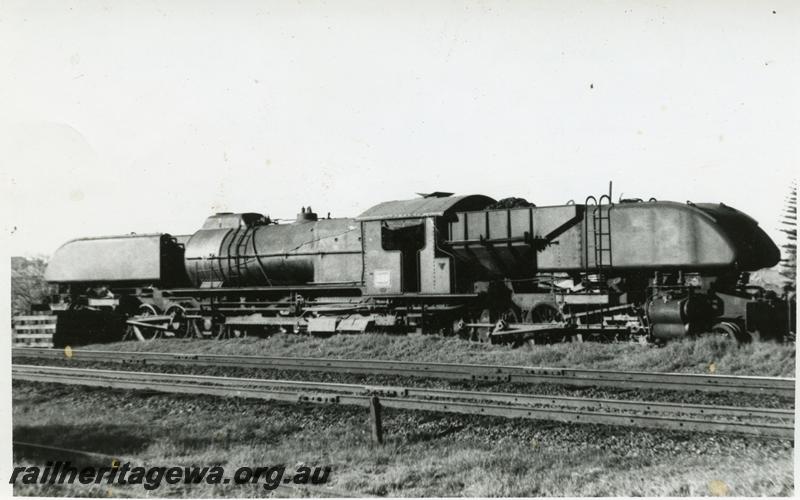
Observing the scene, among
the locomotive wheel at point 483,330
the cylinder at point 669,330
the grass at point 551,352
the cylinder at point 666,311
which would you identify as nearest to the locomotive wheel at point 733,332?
the grass at point 551,352

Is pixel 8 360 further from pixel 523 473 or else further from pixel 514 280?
pixel 514 280

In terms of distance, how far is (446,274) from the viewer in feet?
53.4

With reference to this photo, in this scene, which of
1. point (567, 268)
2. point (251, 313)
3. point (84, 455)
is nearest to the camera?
point (84, 455)

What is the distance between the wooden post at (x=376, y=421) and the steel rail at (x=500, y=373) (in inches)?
152

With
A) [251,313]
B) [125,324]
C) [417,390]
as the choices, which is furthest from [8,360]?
[125,324]

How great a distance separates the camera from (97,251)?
22297mm

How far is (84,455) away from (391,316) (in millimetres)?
9726

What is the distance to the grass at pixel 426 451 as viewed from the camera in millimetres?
6562

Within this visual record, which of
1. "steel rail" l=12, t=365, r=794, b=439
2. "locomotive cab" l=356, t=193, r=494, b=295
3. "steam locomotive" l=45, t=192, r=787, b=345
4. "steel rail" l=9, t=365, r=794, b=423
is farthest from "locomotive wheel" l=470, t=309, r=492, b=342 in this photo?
"steel rail" l=12, t=365, r=794, b=439

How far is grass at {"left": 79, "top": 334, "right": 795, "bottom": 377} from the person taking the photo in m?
12.4

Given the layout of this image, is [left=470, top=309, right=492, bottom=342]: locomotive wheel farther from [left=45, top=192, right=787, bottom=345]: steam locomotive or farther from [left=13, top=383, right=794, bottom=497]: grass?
[left=13, top=383, right=794, bottom=497]: grass

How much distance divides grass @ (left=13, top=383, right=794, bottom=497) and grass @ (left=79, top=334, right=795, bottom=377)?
16.6 ft

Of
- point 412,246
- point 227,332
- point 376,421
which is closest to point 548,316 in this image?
point 412,246

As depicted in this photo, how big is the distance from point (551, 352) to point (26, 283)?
24.2m
